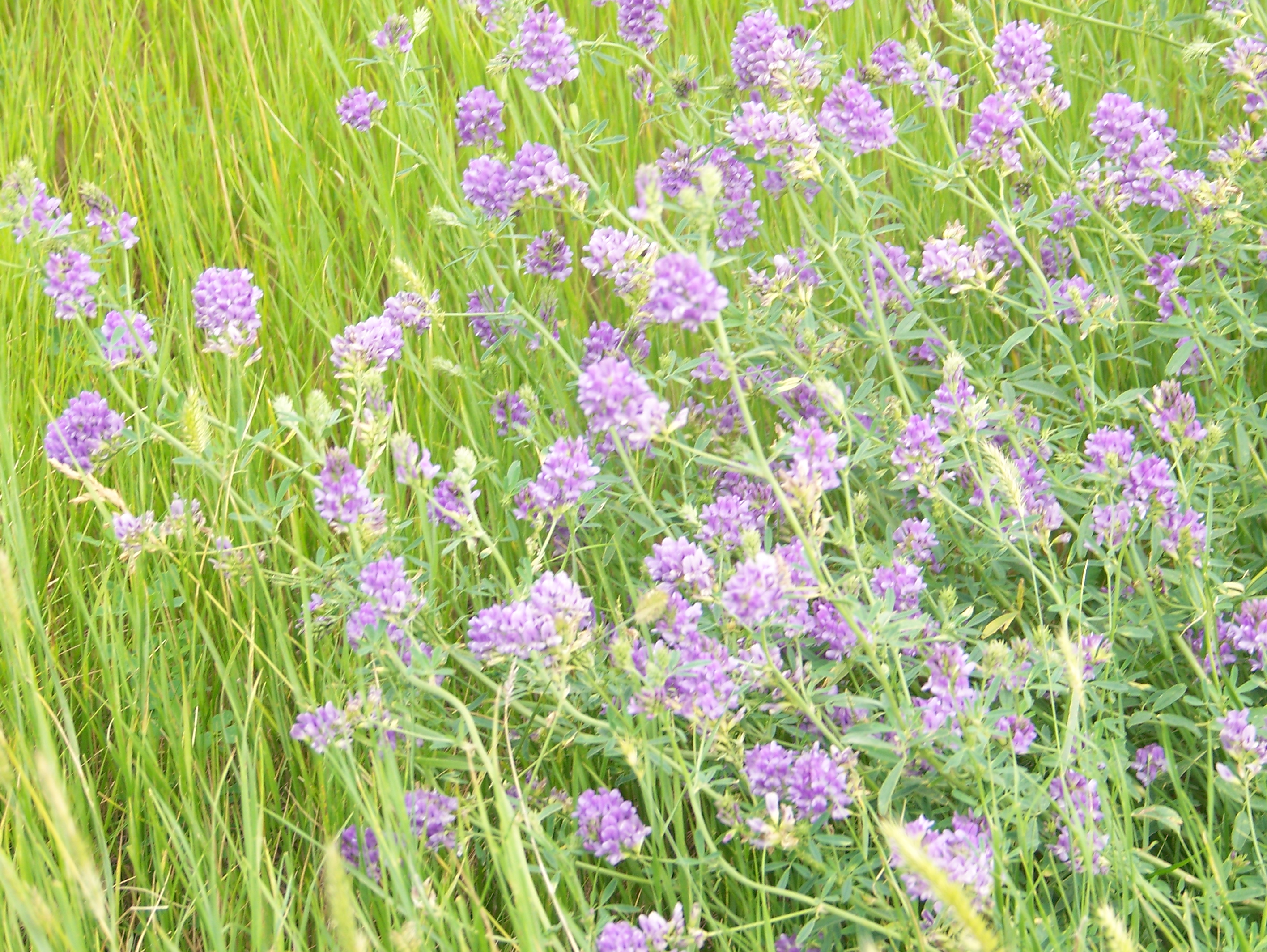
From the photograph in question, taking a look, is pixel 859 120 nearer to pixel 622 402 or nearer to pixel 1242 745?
pixel 622 402

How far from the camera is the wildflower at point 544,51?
8.14 feet

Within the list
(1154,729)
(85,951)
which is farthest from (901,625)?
(85,951)

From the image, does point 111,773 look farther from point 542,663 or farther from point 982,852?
point 982,852

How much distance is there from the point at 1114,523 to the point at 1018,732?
427 mm

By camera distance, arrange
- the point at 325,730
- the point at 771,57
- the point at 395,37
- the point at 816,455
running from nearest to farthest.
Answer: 1. the point at 816,455
2. the point at 325,730
3. the point at 771,57
4. the point at 395,37

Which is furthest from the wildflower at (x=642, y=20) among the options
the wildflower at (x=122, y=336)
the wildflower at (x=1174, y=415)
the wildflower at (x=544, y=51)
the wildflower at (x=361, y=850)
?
the wildflower at (x=361, y=850)

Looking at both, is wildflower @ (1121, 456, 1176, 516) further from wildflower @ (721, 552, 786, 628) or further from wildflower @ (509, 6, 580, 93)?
wildflower @ (509, 6, 580, 93)

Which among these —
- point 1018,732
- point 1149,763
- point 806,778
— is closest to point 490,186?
point 806,778

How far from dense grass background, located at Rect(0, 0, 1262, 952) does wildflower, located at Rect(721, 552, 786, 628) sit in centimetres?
48

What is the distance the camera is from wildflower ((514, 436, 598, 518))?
2062mm

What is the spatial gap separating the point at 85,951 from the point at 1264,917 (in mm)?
1764

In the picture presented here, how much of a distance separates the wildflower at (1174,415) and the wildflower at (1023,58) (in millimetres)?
699

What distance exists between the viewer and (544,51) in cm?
249

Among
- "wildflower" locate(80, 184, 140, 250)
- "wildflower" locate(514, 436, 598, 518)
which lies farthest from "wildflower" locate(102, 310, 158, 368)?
"wildflower" locate(514, 436, 598, 518)
